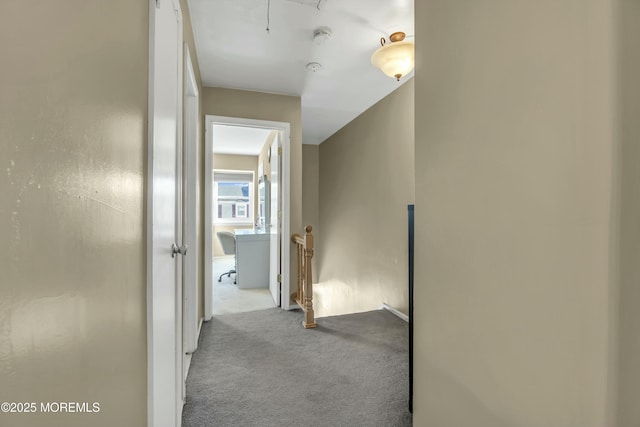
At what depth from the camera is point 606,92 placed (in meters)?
0.66

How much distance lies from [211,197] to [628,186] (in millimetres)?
3040

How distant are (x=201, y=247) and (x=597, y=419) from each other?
2899 millimetres

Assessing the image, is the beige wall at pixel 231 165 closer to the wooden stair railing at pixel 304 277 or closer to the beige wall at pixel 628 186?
the wooden stair railing at pixel 304 277

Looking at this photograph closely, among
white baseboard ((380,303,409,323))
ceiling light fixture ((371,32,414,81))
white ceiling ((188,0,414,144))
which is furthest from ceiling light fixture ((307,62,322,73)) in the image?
white baseboard ((380,303,409,323))

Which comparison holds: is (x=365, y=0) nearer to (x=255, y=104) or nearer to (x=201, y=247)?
(x=255, y=104)

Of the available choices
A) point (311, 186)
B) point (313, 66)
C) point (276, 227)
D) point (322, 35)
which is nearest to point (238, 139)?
point (311, 186)

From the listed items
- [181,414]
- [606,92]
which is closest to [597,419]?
[606,92]

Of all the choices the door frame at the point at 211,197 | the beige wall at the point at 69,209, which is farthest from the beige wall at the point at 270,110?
the beige wall at the point at 69,209

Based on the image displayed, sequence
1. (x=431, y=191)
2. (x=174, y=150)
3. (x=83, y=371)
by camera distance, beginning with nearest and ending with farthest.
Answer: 1. (x=83, y=371)
2. (x=431, y=191)
3. (x=174, y=150)

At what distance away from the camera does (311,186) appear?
6.09 m

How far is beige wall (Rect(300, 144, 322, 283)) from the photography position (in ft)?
19.8

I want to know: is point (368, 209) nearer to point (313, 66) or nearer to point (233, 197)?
point (313, 66)

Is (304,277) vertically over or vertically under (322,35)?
under

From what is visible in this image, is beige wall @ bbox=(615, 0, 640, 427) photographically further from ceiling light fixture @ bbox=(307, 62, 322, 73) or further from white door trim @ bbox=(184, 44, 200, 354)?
white door trim @ bbox=(184, 44, 200, 354)
